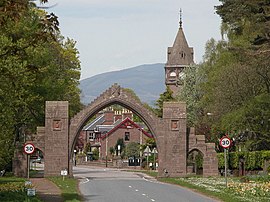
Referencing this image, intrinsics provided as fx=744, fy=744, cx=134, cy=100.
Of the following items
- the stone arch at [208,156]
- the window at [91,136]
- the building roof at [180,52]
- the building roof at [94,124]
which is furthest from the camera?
the building roof at [180,52]

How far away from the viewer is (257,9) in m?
39.3

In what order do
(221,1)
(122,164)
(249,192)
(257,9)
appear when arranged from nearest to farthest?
(249,192) → (257,9) → (221,1) → (122,164)

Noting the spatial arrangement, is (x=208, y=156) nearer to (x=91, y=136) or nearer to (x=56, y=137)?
(x=56, y=137)

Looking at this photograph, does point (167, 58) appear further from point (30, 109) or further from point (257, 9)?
point (257, 9)

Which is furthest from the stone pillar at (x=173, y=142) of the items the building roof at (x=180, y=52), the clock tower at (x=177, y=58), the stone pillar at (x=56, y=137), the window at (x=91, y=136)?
the building roof at (x=180, y=52)

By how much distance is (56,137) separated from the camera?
172 ft

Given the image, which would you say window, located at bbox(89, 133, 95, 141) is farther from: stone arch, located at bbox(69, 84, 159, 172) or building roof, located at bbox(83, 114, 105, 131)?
stone arch, located at bbox(69, 84, 159, 172)

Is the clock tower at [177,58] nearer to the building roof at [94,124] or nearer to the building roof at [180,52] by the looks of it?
the building roof at [180,52]

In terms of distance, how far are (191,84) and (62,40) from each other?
1617 cm

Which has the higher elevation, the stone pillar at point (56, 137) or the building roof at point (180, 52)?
the building roof at point (180, 52)

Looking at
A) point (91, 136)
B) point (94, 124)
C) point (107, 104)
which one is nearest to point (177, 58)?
point (94, 124)

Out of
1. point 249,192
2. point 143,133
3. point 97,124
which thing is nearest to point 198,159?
point 249,192

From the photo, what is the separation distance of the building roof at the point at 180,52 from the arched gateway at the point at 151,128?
78.4 metres

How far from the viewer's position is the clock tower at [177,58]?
432 feet
